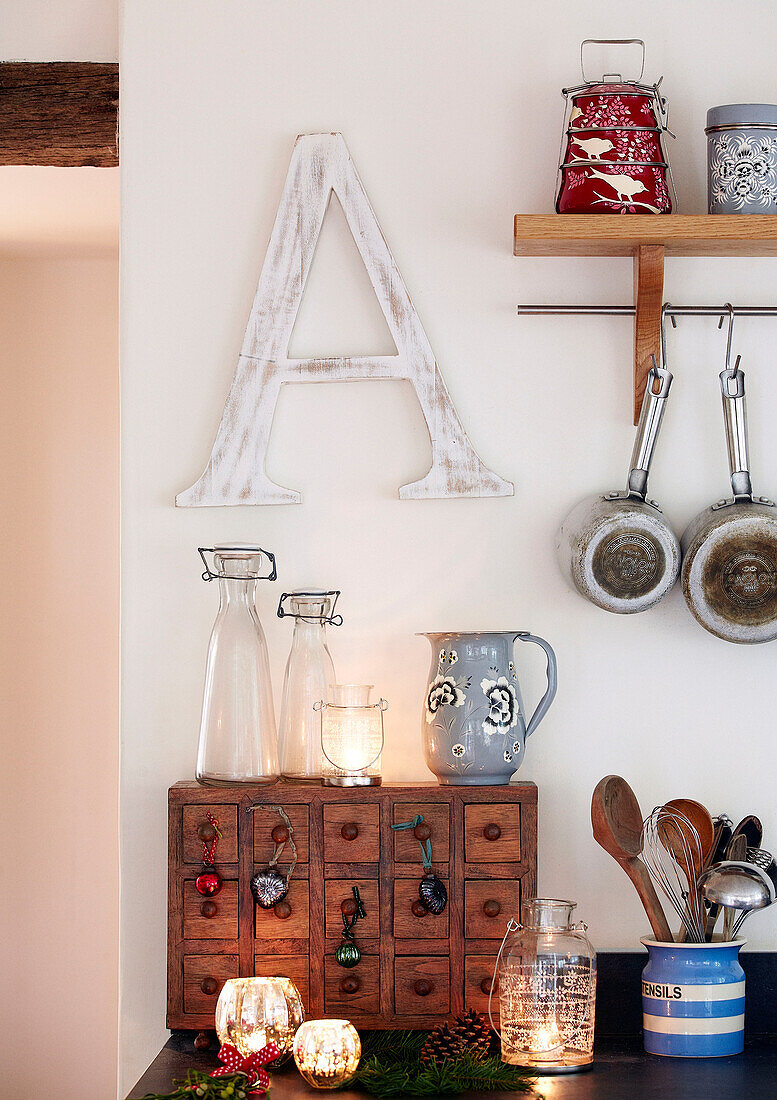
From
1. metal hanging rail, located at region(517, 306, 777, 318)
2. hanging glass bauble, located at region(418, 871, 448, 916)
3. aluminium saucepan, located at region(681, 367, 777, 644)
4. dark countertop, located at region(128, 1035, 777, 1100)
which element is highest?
metal hanging rail, located at region(517, 306, 777, 318)

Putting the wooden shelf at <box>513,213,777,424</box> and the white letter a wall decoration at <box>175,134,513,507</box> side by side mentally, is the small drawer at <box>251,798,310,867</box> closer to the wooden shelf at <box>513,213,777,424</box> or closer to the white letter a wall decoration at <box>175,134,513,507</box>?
the white letter a wall decoration at <box>175,134,513,507</box>

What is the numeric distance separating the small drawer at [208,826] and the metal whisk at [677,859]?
1.71 feet

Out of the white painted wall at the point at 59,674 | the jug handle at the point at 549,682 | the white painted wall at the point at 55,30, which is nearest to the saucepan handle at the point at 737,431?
the jug handle at the point at 549,682

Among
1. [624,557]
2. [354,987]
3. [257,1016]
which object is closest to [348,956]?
[354,987]

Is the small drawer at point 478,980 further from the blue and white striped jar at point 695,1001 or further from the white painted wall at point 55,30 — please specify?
the white painted wall at point 55,30

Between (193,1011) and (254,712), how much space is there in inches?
14.7

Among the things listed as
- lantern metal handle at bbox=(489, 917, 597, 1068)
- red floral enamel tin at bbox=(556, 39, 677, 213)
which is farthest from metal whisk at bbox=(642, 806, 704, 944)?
red floral enamel tin at bbox=(556, 39, 677, 213)

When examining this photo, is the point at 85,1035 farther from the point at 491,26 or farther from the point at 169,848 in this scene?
the point at 491,26

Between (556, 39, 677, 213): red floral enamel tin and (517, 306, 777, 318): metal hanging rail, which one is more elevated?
(556, 39, 677, 213): red floral enamel tin

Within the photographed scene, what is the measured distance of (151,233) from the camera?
5.24ft

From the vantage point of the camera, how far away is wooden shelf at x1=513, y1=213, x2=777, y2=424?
1.44m

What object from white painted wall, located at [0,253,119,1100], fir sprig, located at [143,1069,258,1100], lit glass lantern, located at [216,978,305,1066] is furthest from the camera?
white painted wall, located at [0,253,119,1100]

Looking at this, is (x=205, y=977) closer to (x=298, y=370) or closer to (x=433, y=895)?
(x=433, y=895)

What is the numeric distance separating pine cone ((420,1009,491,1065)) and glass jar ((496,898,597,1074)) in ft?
0.11
